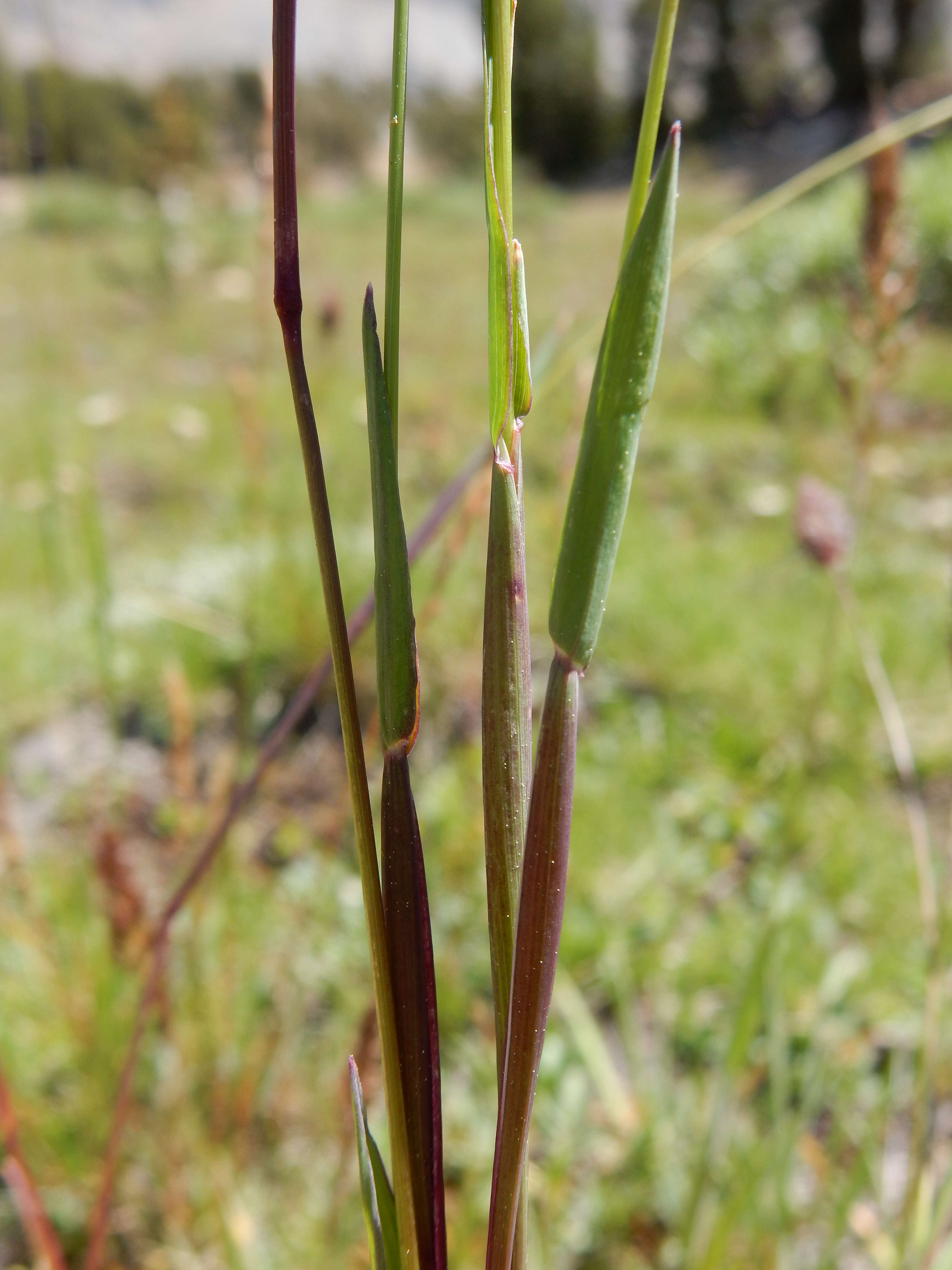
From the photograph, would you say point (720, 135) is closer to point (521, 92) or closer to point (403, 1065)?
point (521, 92)

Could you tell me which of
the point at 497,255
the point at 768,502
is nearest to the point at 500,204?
the point at 497,255

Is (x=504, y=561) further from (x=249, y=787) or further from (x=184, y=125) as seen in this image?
(x=184, y=125)

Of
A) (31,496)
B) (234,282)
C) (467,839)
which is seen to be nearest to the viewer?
(467,839)

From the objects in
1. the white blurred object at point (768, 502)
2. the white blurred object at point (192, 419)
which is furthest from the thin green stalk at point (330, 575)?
the white blurred object at point (768, 502)

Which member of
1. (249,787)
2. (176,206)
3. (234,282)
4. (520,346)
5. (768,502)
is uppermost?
(176,206)

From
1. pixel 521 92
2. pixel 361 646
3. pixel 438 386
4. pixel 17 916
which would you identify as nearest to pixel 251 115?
pixel 438 386

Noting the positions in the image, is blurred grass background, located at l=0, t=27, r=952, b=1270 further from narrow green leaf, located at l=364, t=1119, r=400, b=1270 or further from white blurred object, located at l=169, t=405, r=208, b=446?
narrow green leaf, located at l=364, t=1119, r=400, b=1270
